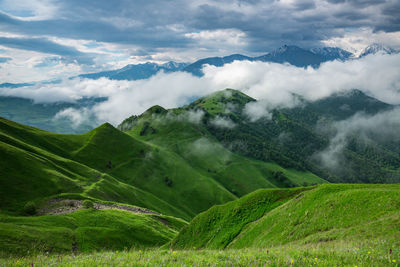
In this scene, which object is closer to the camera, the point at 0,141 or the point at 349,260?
the point at 349,260

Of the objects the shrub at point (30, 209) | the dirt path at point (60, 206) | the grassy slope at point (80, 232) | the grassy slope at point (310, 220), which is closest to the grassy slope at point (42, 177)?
the shrub at point (30, 209)

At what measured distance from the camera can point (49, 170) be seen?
110875 millimetres

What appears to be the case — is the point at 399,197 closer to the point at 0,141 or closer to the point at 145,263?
the point at 145,263

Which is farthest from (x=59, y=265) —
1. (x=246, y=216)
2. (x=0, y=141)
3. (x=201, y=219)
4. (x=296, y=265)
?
(x=0, y=141)

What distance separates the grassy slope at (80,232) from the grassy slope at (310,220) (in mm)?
21612

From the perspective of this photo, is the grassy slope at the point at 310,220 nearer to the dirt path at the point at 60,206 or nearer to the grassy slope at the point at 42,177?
the dirt path at the point at 60,206

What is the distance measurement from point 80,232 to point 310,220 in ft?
178

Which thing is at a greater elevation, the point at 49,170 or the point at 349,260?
the point at 349,260

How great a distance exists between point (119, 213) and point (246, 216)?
166ft

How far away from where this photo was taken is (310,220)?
103ft

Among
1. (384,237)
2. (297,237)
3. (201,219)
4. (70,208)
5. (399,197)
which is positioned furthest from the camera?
(70,208)

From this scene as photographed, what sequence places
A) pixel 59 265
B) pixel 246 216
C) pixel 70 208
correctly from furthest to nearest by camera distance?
pixel 70 208 < pixel 246 216 < pixel 59 265

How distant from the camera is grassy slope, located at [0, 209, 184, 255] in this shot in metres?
44.8

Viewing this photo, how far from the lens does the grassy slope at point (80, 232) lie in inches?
1762
